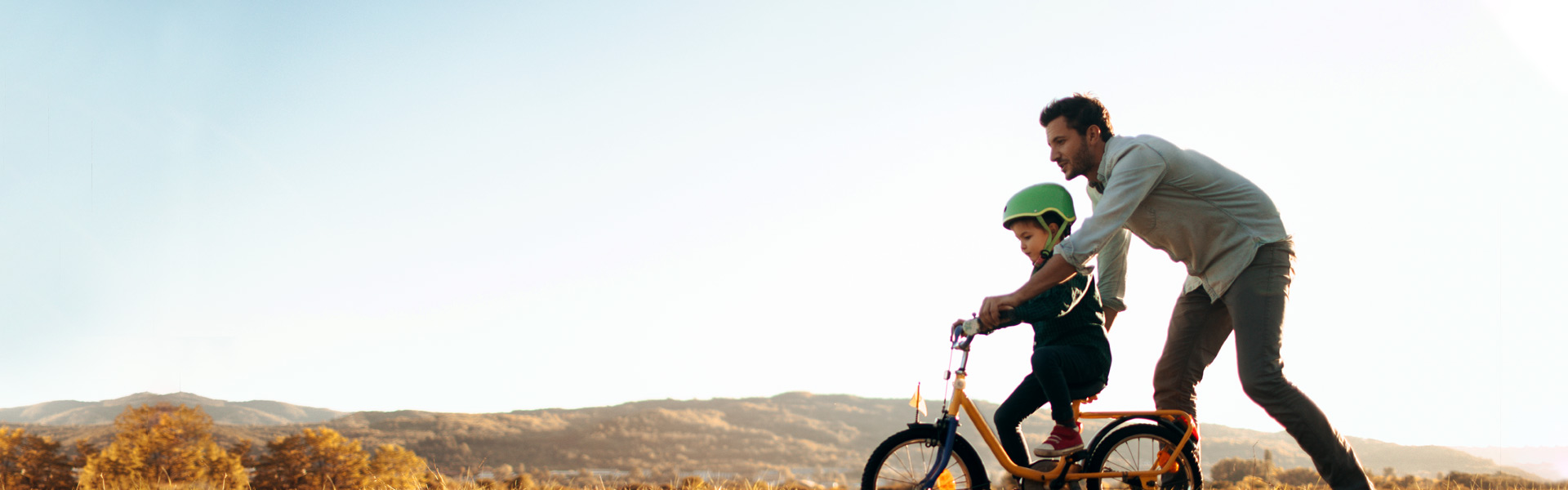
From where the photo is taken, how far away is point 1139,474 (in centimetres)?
402

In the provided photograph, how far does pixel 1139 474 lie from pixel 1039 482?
26.2 inches

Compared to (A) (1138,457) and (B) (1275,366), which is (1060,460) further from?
(B) (1275,366)

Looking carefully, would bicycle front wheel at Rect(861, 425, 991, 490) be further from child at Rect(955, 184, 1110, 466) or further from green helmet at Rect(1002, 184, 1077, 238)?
green helmet at Rect(1002, 184, 1077, 238)

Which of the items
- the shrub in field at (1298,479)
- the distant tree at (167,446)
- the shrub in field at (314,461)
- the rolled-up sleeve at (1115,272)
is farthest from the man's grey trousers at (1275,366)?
the distant tree at (167,446)

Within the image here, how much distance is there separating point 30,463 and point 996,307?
3485cm

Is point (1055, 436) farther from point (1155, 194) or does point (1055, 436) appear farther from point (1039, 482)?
point (1155, 194)

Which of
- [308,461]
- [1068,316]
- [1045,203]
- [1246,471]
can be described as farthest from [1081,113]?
[308,461]

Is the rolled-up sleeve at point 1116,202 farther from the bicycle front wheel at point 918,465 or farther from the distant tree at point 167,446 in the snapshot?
the distant tree at point 167,446

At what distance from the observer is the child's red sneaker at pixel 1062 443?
12.0ft

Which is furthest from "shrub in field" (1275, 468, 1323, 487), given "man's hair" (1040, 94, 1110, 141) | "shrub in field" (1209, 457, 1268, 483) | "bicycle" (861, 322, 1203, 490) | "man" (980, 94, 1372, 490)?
"man's hair" (1040, 94, 1110, 141)

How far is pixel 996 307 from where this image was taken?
3.42 metres

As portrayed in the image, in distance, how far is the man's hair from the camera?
390cm

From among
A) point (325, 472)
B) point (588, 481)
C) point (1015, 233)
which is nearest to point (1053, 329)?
point (1015, 233)

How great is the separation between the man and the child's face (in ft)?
0.73
